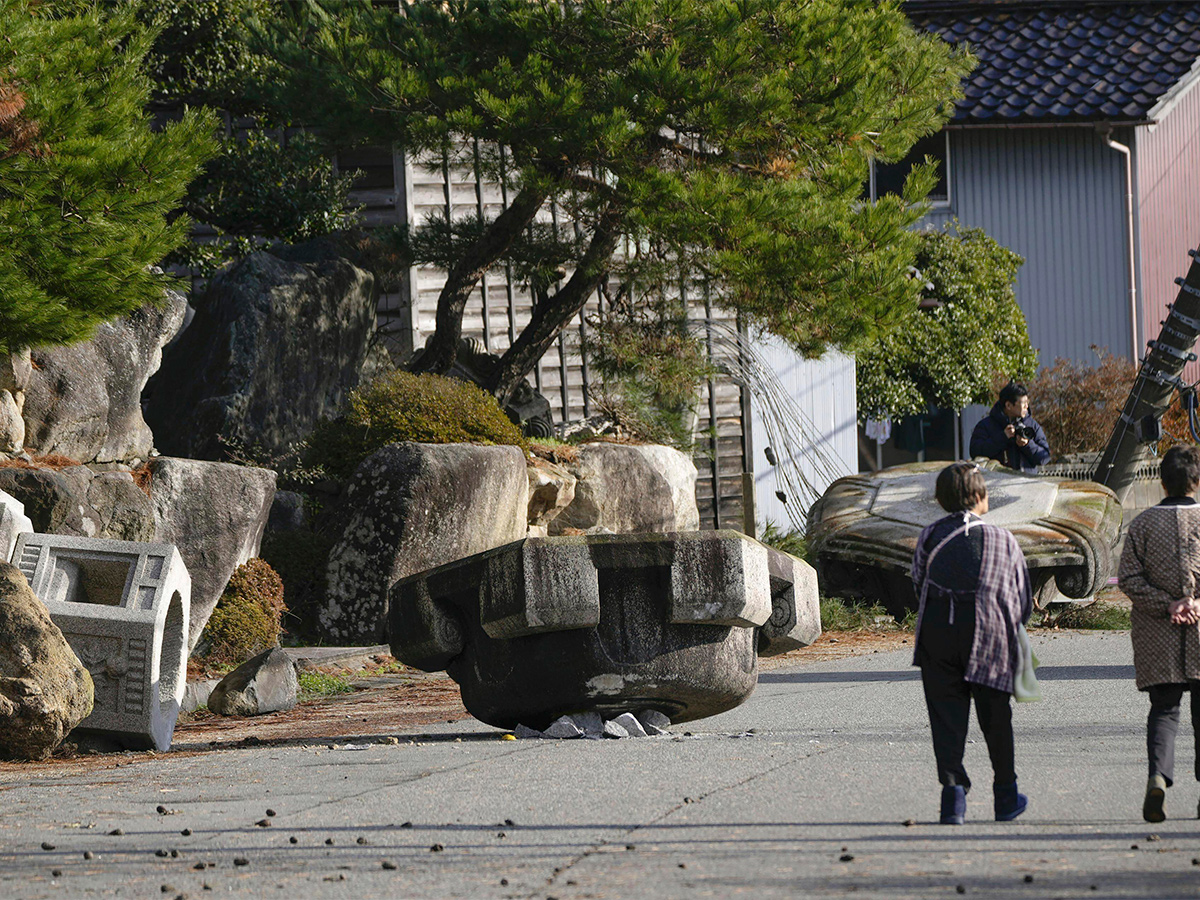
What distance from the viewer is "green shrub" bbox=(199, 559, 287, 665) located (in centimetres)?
1087

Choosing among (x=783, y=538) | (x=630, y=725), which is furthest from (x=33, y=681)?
(x=783, y=538)

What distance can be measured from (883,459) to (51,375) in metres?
15.1

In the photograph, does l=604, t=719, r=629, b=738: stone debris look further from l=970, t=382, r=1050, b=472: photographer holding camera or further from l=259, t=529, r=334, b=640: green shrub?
l=970, t=382, r=1050, b=472: photographer holding camera

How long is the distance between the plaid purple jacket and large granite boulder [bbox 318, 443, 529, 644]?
22.7ft

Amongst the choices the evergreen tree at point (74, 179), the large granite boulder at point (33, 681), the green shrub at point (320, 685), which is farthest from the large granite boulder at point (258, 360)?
the large granite boulder at point (33, 681)

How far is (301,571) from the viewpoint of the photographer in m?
12.1

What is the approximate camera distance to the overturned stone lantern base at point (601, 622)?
6684mm

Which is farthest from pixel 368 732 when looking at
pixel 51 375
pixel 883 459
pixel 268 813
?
pixel 883 459

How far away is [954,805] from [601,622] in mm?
2410

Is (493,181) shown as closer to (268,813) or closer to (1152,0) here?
(268,813)

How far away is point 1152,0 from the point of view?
22141mm

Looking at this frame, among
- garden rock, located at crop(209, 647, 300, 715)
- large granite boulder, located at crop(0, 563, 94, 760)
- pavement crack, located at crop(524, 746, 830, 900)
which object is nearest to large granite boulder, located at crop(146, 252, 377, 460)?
garden rock, located at crop(209, 647, 300, 715)

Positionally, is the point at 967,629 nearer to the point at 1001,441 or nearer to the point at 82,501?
the point at 82,501

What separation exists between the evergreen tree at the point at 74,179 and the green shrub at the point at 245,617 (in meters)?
3.43
